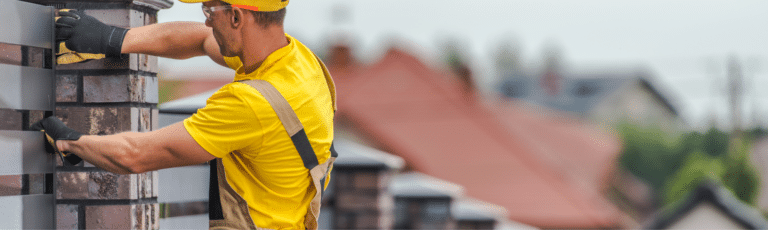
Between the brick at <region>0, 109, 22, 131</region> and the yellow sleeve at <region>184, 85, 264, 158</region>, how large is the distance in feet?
3.22

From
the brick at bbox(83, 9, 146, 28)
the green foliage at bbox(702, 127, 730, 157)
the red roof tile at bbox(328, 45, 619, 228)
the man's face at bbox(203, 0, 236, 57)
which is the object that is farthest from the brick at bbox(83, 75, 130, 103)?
the green foliage at bbox(702, 127, 730, 157)

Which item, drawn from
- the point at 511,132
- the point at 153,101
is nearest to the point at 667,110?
the point at 511,132

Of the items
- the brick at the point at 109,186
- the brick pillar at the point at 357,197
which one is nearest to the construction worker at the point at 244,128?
the brick at the point at 109,186

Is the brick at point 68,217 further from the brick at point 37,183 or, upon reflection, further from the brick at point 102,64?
the brick at point 102,64

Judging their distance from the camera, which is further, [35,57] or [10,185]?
[35,57]

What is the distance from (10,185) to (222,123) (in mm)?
1160

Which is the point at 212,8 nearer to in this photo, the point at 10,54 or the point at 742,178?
the point at 10,54

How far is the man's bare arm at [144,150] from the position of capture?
9.29ft

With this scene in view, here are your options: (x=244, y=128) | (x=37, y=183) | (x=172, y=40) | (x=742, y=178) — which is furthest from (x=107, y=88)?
(x=742, y=178)

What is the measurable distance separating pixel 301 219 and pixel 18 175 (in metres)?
1.24

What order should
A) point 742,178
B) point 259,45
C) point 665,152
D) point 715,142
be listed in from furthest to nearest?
1. point 665,152
2. point 715,142
3. point 742,178
4. point 259,45

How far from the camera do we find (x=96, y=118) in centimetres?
360

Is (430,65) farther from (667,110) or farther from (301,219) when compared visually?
(667,110)

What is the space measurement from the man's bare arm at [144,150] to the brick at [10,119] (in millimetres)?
573
